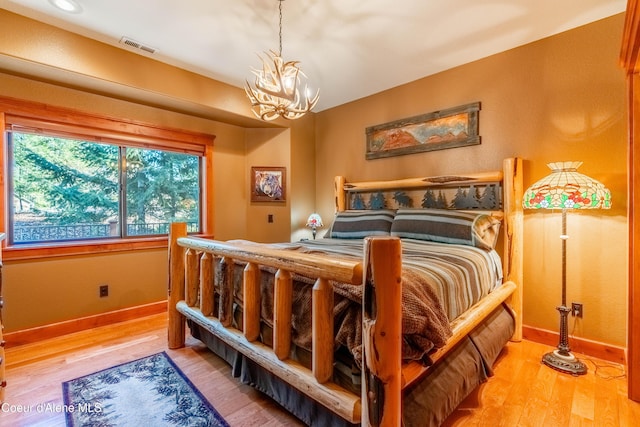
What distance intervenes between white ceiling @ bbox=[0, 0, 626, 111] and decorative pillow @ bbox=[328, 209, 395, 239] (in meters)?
1.54

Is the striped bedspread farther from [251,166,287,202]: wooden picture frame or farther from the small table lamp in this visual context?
[251,166,287,202]: wooden picture frame

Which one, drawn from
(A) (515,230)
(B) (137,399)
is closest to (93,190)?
(B) (137,399)

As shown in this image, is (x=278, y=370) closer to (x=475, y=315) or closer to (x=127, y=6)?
(x=475, y=315)

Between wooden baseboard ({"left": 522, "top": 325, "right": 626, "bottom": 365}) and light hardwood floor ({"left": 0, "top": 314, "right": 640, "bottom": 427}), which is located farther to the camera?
wooden baseboard ({"left": 522, "top": 325, "right": 626, "bottom": 365})

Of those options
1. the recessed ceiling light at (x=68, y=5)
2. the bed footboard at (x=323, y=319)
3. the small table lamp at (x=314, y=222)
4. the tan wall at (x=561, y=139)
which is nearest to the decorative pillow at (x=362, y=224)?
the small table lamp at (x=314, y=222)

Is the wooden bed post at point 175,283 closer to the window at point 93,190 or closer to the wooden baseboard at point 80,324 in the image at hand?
the wooden baseboard at point 80,324

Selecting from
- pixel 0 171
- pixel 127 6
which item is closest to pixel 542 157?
pixel 127 6

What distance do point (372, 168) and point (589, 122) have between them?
6.65 ft

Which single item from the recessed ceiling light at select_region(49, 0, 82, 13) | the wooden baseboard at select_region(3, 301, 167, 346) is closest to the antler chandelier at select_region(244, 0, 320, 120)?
the recessed ceiling light at select_region(49, 0, 82, 13)

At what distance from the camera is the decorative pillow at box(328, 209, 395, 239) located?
9.88 feet

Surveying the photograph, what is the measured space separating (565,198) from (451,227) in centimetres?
79

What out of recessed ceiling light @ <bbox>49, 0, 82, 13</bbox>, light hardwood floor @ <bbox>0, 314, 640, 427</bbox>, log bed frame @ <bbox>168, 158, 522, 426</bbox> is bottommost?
light hardwood floor @ <bbox>0, 314, 640, 427</bbox>

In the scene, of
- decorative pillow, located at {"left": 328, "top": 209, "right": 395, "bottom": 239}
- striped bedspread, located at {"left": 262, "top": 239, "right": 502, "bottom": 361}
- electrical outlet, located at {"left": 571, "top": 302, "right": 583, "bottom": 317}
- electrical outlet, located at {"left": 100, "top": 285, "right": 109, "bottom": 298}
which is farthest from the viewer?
decorative pillow, located at {"left": 328, "top": 209, "right": 395, "bottom": 239}

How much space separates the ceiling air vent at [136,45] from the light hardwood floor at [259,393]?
101 inches
